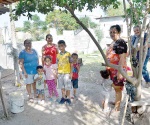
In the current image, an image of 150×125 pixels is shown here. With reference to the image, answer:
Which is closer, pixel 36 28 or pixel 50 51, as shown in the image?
pixel 50 51

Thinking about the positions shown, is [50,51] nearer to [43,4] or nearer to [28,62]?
[28,62]

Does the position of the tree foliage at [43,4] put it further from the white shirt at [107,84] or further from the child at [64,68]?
the white shirt at [107,84]

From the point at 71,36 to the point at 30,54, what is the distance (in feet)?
37.8

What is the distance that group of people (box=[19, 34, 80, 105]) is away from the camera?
4812 millimetres

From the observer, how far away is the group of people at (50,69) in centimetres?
481

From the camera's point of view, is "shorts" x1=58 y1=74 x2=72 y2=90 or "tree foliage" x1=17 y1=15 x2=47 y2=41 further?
"tree foliage" x1=17 y1=15 x2=47 y2=41

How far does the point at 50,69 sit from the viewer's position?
5.00m

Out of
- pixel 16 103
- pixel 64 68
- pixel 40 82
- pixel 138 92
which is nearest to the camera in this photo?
pixel 138 92

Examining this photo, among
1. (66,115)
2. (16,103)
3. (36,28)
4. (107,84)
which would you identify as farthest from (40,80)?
(36,28)

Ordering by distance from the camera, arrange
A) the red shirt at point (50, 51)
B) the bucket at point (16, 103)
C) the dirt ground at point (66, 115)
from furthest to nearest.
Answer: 1. the red shirt at point (50, 51)
2. the bucket at point (16, 103)
3. the dirt ground at point (66, 115)

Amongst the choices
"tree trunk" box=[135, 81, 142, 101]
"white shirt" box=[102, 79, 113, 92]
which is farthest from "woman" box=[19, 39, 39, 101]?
"tree trunk" box=[135, 81, 142, 101]

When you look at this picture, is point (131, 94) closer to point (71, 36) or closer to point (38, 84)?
point (38, 84)

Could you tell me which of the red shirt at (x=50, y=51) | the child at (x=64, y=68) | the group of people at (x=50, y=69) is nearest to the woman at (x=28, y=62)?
the group of people at (x=50, y=69)

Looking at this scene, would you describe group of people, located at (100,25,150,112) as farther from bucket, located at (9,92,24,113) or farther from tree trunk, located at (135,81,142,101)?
bucket, located at (9,92,24,113)
